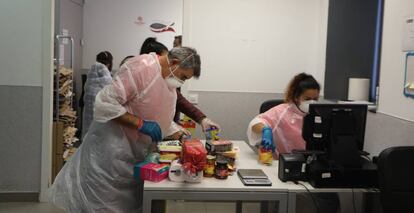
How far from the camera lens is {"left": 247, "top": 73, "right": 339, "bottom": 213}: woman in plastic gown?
100 inches

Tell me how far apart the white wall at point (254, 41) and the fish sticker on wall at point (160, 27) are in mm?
2447

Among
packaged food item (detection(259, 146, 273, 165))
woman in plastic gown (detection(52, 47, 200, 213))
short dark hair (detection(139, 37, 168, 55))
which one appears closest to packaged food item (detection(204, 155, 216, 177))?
woman in plastic gown (detection(52, 47, 200, 213))

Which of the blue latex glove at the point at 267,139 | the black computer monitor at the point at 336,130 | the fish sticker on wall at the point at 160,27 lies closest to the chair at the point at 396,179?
the black computer monitor at the point at 336,130

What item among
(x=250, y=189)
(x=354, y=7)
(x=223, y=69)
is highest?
(x=354, y=7)

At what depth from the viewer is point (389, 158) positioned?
176 centimetres

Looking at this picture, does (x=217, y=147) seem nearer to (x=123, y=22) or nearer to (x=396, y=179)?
(x=396, y=179)

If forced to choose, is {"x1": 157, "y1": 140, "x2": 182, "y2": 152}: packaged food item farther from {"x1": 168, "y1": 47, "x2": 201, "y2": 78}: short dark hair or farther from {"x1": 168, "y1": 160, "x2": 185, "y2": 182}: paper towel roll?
{"x1": 168, "y1": 47, "x2": 201, "y2": 78}: short dark hair

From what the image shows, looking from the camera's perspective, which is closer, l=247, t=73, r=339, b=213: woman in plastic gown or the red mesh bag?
the red mesh bag

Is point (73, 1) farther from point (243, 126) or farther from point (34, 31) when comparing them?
point (243, 126)

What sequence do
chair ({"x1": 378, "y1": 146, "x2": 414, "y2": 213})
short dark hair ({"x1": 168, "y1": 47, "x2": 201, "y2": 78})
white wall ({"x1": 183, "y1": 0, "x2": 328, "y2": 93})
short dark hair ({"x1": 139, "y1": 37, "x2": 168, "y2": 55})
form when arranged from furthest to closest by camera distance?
white wall ({"x1": 183, "y1": 0, "x2": 328, "y2": 93})
short dark hair ({"x1": 139, "y1": 37, "x2": 168, "y2": 55})
short dark hair ({"x1": 168, "y1": 47, "x2": 201, "y2": 78})
chair ({"x1": 378, "y1": 146, "x2": 414, "y2": 213})

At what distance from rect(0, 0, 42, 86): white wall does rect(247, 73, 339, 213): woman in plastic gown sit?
6.38ft

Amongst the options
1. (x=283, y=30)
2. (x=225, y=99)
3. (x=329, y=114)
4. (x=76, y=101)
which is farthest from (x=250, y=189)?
(x=76, y=101)

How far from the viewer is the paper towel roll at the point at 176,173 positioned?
5.98ft

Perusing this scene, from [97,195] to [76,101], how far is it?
13.9 feet
